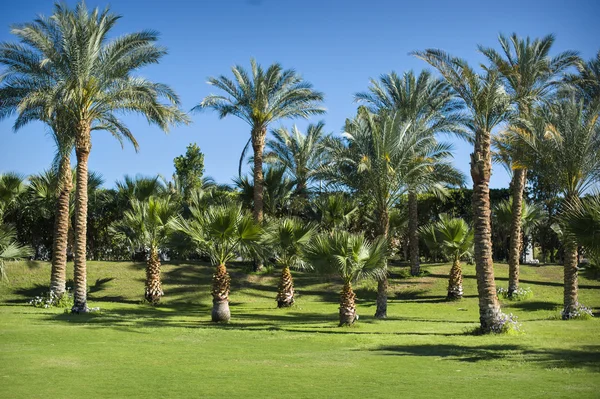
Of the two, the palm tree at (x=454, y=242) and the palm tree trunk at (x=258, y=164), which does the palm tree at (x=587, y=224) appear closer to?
the palm tree at (x=454, y=242)

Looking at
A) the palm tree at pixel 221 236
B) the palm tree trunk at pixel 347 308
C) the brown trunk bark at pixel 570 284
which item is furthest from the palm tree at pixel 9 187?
the brown trunk bark at pixel 570 284

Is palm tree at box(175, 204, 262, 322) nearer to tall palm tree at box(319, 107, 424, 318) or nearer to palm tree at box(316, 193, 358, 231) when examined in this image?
tall palm tree at box(319, 107, 424, 318)

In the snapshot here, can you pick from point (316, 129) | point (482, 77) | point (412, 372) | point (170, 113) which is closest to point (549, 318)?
point (482, 77)

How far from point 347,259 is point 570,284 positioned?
790 centimetres

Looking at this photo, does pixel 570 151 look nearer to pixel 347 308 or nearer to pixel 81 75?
pixel 347 308

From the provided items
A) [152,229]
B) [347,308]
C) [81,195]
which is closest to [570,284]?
[347,308]

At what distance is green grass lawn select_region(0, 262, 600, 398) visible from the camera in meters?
10.4

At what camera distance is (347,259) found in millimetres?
19984

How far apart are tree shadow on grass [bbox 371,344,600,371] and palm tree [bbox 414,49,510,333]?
3.73 metres

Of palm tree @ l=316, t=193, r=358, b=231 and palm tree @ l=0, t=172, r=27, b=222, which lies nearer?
palm tree @ l=316, t=193, r=358, b=231

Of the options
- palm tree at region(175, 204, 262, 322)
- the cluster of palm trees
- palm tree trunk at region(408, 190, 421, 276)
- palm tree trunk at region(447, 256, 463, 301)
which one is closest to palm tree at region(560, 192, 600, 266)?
the cluster of palm trees

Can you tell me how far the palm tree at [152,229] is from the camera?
92.5 feet

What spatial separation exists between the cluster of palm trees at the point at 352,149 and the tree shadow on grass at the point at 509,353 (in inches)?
123

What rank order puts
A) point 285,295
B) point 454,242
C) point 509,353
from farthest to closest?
point 454,242 < point 285,295 < point 509,353
